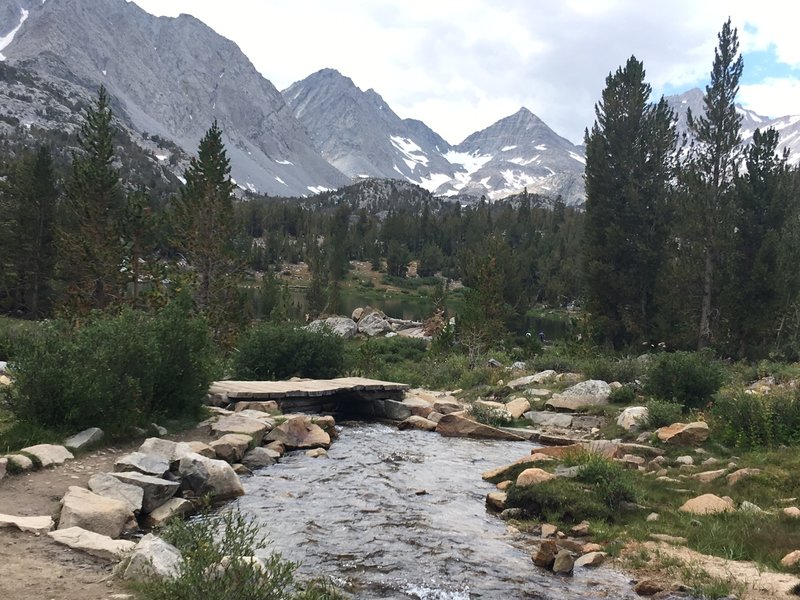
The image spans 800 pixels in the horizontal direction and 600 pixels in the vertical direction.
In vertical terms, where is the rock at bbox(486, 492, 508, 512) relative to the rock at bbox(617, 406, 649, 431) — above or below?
below

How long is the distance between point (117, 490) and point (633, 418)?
1255cm

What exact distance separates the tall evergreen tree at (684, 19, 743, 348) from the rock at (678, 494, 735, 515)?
72.7ft

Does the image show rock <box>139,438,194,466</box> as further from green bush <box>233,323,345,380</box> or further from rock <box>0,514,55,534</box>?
green bush <box>233,323,345,380</box>

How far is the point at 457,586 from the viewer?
743cm

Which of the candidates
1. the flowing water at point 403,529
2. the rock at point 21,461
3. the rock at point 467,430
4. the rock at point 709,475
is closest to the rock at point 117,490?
the rock at point 21,461

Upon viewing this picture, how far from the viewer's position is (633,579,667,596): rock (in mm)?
7258

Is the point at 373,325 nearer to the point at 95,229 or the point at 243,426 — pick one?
the point at 95,229

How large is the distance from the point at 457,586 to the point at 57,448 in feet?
23.9

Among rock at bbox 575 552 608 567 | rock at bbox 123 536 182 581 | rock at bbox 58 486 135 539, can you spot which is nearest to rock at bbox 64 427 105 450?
rock at bbox 58 486 135 539

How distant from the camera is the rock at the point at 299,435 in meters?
14.8

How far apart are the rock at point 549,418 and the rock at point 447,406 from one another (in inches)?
95.9

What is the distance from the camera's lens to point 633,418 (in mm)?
16141

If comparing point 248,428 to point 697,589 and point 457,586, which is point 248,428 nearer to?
point 457,586

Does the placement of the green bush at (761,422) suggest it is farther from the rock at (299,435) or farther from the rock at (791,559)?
the rock at (299,435)
